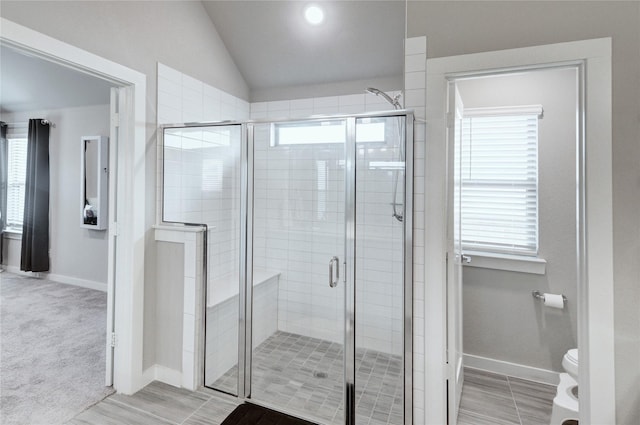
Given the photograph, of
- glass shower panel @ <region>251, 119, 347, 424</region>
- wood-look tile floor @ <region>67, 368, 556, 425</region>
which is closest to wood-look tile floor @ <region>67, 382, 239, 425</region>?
wood-look tile floor @ <region>67, 368, 556, 425</region>

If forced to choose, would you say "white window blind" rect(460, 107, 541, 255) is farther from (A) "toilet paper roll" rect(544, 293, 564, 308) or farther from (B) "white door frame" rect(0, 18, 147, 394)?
(B) "white door frame" rect(0, 18, 147, 394)

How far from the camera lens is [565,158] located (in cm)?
240

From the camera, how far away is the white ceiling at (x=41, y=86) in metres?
3.10

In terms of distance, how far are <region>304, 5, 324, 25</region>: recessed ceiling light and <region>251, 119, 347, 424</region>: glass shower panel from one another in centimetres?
111

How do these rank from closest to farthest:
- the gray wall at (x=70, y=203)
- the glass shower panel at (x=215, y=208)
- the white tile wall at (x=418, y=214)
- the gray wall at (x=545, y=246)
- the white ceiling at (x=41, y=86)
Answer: the white tile wall at (x=418, y=214) < the glass shower panel at (x=215, y=208) < the gray wall at (x=545, y=246) < the white ceiling at (x=41, y=86) < the gray wall at (x=70, y=203)

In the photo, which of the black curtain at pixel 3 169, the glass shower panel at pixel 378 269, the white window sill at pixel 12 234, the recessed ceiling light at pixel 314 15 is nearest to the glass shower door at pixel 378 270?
the glass shower panel at pixel 378 269

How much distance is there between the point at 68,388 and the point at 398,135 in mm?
2790

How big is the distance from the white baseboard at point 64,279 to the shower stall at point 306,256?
2.76 meters

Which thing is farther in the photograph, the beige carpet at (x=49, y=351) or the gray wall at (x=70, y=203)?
the gray wall at (x=70, y=203)

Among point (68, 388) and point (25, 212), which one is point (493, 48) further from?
point (25, 212)

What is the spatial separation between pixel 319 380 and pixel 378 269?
852 mm

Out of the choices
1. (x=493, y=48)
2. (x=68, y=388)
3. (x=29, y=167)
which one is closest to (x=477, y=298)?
(x=493, y=48)

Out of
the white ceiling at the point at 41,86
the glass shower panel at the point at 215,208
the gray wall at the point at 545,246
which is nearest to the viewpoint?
the glass shower panel at the point at 215,208

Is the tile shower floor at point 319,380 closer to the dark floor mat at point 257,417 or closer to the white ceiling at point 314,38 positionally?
the dark floor mat at point 257,417
